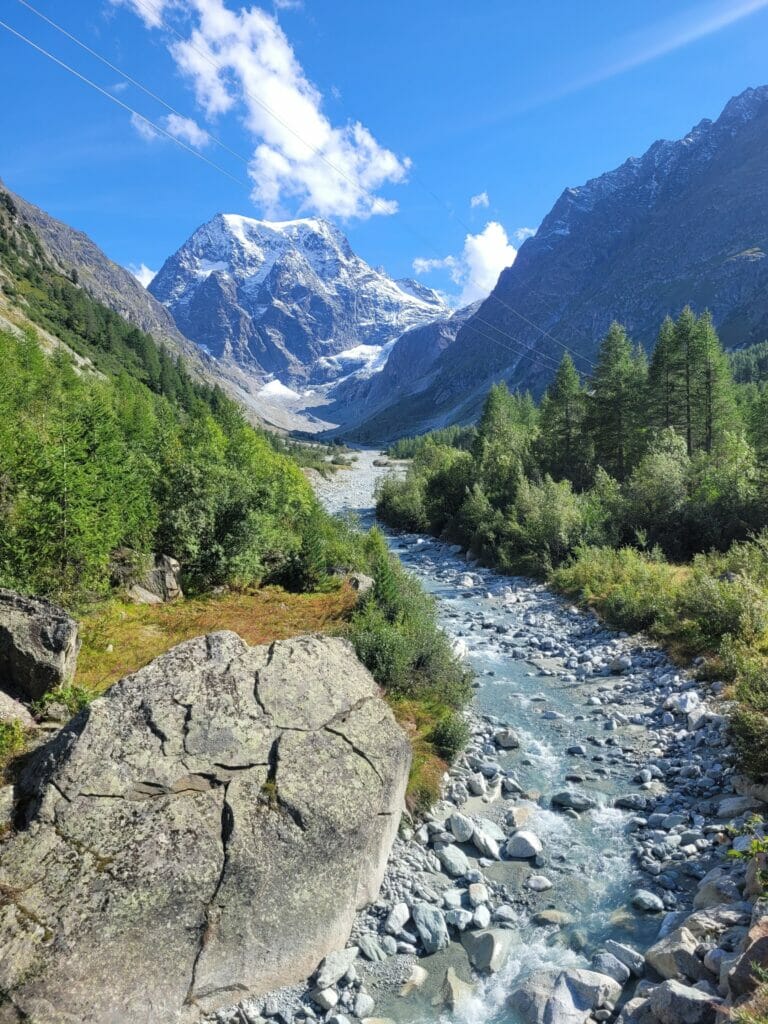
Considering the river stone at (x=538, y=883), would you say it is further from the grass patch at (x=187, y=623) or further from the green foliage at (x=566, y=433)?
the green foliage at (x=566, y=433)

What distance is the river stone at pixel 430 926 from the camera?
7176 mm

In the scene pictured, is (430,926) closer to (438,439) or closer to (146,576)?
(146,576)

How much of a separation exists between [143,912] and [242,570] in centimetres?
1473

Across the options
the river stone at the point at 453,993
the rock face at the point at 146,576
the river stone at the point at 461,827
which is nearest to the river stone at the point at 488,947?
the river stone at the point at 453,993

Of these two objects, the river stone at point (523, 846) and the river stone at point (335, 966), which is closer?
the river stone at point (335, 966)

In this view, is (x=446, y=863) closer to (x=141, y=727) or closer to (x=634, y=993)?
(x=634, y=993)

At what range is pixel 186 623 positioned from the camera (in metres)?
15.4

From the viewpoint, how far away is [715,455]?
30.5 metres

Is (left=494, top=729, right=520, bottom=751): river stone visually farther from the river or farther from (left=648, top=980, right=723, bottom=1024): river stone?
(left=648, top=980, right=723, bottom=1024): river stone

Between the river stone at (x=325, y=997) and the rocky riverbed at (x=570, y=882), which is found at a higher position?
the rocky riverbed at (x=570, y=882)

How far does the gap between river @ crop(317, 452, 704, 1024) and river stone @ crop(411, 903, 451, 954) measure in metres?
0.12

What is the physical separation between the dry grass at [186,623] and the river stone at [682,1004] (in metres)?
9.27

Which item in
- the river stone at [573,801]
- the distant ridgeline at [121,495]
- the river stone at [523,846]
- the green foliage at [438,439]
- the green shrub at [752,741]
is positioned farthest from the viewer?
the green foliage at [438,439]

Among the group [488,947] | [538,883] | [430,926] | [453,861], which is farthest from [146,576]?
[488,947]
